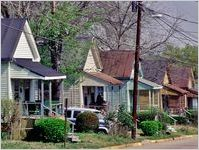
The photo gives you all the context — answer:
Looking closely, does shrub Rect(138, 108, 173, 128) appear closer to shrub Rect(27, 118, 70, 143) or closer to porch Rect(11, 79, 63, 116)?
porch Rect(11, 79, 63, 116)

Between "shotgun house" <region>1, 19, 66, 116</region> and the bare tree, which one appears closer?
"shotgun house" <region>1, 19, 66, 116</region>

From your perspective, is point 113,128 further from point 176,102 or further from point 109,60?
point 176,102

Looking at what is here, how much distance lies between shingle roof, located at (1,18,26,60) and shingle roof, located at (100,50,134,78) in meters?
15.3

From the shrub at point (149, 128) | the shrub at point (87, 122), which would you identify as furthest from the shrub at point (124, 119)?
the shrub at point (149, 128)

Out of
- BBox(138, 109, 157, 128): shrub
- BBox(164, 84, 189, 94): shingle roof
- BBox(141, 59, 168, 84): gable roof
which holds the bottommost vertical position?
BBox(138, 109, 157, 128): shrub

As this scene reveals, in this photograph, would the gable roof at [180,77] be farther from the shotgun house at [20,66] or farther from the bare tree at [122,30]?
the shotgun house at [20,66]

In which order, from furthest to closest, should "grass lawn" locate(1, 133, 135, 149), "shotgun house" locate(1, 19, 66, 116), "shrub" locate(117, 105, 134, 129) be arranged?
1. "shotgun house" locate(1, 19, 66, 116)
2. "shrub" locate(117, 105, 134, 129)
3. "grass lawn" locate(1, 133, 135, 149)

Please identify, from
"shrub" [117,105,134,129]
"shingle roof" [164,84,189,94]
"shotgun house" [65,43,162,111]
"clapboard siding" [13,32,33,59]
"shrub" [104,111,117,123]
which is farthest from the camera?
"shingle roof" [164,84,189,94]

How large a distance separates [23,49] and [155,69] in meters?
24.7

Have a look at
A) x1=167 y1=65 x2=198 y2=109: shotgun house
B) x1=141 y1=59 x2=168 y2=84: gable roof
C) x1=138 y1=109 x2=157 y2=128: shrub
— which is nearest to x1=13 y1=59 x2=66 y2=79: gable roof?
x1=138 y1=109 x2=157 y2=128: shrub

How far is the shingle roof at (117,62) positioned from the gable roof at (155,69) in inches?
314

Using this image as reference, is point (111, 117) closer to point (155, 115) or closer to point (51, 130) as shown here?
point (51, 130)

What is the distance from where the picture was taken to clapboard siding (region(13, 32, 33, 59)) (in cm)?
3016

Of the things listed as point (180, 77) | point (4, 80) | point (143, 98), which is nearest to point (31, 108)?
point (4, 80)
